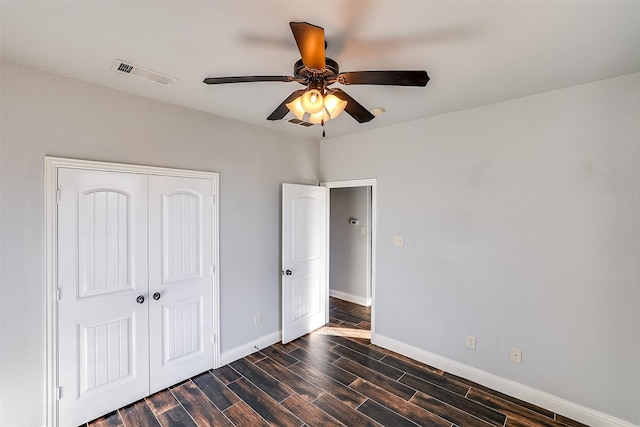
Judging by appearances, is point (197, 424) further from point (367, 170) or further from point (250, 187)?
point (367, 170)

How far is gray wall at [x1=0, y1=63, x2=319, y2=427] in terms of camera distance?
1954mm

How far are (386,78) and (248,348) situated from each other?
123 inches

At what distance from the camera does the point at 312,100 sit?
1.57 m

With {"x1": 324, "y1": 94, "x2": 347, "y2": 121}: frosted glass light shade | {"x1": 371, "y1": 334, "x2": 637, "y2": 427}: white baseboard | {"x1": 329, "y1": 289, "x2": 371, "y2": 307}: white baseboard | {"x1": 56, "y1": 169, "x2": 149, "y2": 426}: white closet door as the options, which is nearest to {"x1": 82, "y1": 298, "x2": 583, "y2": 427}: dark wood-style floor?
{"x1": 371, "y1": 334, "x2": 637, "y2": 427}: white baseboard

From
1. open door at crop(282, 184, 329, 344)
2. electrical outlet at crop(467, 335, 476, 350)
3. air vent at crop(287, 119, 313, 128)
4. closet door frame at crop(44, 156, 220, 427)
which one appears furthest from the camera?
open door at crop(282, 184, 329, 344)

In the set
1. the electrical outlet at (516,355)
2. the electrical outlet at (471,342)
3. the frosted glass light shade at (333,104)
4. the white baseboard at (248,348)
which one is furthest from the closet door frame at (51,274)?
the electrical outlet at (516,355)

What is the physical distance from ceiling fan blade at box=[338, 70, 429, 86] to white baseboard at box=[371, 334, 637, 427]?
2.75 metres

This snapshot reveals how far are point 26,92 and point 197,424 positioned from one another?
8.96 ft

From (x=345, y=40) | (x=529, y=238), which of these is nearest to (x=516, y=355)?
(x=529, y=238)

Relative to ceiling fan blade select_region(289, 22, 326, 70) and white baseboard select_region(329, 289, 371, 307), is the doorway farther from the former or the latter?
ceiling fan blade select_region(289, 22, 326, 70)

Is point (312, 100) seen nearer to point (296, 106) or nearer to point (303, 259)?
point (296, 106)

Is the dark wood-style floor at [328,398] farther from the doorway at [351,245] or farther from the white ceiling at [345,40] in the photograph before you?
the white ceiling at [345,40]

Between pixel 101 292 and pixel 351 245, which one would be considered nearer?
pixel 101 292

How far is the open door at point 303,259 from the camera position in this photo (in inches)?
140
